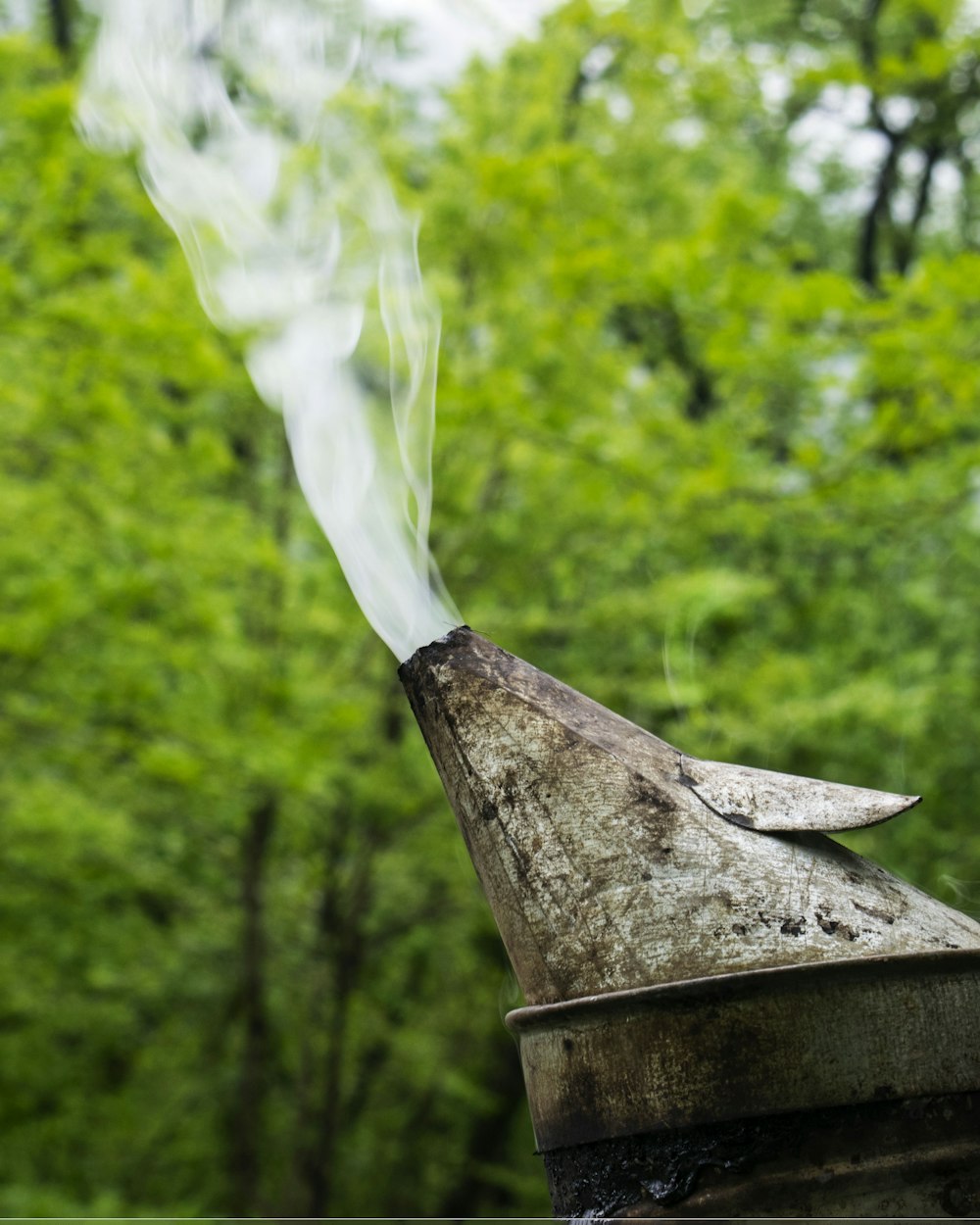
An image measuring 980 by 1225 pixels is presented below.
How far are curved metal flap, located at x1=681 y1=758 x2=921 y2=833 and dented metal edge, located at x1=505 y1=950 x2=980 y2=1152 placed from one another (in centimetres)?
16

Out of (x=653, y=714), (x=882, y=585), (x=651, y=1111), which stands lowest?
(x=651, y=1111)

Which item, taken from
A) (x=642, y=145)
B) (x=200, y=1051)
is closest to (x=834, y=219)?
(x=642, y=145)

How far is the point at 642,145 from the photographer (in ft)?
25.5

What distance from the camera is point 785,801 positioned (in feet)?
3.88

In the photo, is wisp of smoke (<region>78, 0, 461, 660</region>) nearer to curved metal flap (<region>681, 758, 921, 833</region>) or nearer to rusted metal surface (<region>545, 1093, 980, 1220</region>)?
curved metal flap (<region>681, 758, 921, 833</region>)

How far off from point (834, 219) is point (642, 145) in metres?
4.53

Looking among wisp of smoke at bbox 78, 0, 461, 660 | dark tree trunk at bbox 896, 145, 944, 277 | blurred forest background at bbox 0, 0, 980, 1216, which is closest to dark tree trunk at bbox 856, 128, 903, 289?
dark tree trunk at bbox 896, 145, 944, 277

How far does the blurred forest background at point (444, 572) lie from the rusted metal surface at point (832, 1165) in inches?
152

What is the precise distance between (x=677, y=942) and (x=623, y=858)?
0.30ft

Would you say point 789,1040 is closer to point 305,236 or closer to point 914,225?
point 305,236

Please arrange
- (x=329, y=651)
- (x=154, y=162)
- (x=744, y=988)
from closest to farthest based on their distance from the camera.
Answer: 1. (x=744, y=988)
2. (x=154, y=162)
3. (x=329, y=651)

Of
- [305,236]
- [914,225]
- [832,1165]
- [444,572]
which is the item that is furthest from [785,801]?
[914,225]

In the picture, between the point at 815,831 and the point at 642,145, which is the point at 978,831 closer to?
the point at 642,145

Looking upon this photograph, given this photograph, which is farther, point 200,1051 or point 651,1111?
point 200,1051
